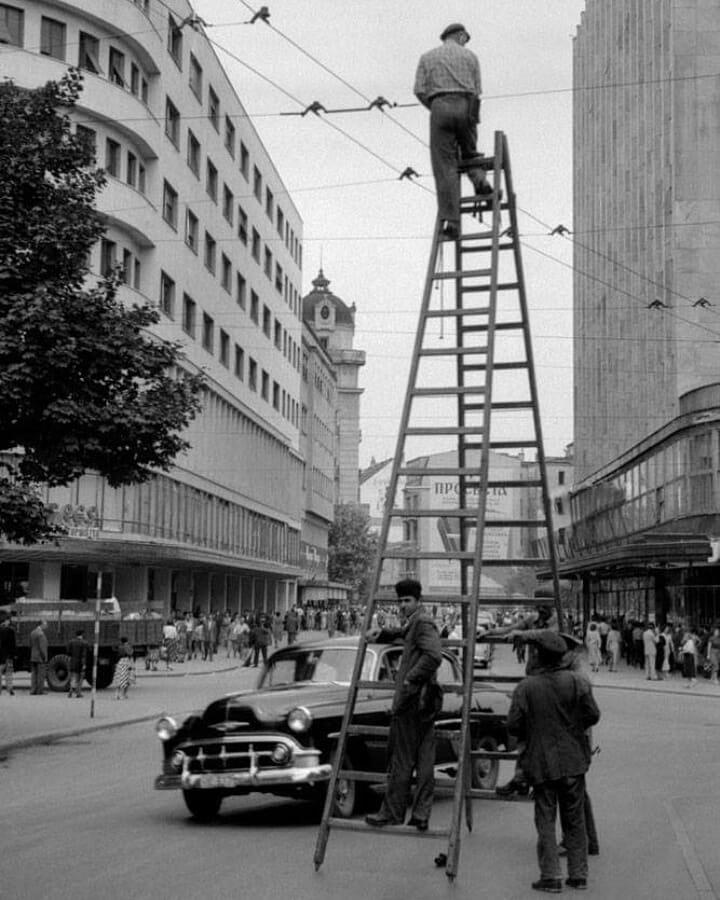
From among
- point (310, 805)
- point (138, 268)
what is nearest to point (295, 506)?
point (138, 268)

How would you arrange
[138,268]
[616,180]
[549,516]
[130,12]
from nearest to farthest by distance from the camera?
[549,516]
[130,12]
[138,268]
[616,180]

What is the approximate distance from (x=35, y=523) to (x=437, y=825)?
9532 millimetres

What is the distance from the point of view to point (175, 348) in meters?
19.8

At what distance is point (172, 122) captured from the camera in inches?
2120

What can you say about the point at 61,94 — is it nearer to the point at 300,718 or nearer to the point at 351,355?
the point at 300,718

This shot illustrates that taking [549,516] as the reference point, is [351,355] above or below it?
above

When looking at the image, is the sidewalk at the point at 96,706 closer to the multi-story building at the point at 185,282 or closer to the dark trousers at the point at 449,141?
the multi-story building at the point at 185,282

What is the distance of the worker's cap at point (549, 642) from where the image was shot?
8664 mm

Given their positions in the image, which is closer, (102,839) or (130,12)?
(102,839)

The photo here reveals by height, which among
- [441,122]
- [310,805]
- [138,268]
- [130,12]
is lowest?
[310,805]

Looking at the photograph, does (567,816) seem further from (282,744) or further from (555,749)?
(282,744)

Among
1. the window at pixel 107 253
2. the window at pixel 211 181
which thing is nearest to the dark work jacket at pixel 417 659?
the window at pixel 107 253

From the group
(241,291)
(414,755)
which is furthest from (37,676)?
(241,291)

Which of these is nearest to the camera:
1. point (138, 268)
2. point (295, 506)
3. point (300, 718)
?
point (300, 718)
